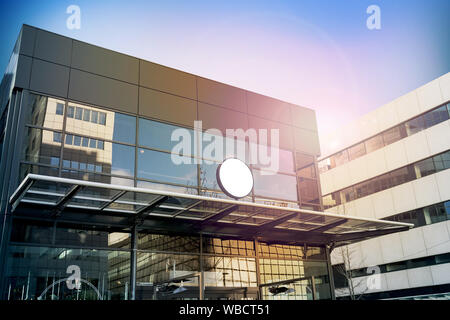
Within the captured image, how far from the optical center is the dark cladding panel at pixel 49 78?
1213 centimetres

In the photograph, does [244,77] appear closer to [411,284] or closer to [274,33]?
[274,33]

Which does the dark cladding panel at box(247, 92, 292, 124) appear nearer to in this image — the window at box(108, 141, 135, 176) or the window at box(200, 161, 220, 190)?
the window at box(200, 161, 220, 190)

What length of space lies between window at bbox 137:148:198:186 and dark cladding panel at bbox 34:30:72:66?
3.60 metres

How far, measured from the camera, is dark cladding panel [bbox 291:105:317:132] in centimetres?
1756

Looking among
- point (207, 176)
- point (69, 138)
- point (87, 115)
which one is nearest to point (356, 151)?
point (207, 176)

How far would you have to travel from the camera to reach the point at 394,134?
30.9 meters

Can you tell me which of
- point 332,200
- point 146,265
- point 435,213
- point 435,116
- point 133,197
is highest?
point 435,116

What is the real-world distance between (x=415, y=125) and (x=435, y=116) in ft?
5.28

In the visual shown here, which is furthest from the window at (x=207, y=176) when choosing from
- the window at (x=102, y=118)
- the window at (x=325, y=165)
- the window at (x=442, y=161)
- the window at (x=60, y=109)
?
the window at (x=325, y=165)

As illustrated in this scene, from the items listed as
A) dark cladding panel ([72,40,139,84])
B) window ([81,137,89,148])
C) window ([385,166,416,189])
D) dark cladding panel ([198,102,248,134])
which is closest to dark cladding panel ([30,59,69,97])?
dark cladding panel ([72,40,139,84])

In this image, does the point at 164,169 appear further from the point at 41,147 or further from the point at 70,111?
the point at 41,147

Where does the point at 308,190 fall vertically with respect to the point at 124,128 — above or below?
below

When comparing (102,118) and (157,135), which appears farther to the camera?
(157,135)

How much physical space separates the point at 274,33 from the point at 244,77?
4713mm
